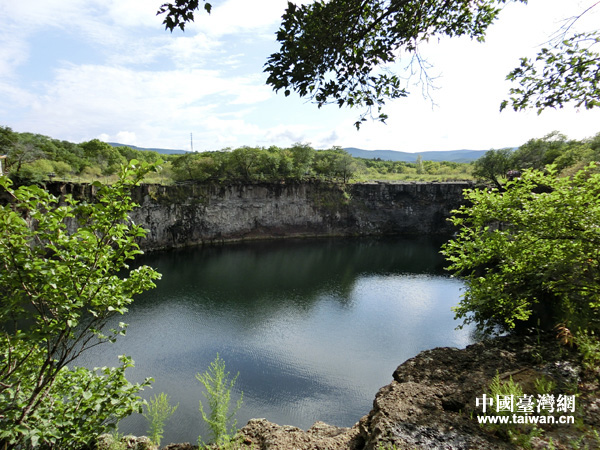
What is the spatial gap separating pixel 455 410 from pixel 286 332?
511 inches

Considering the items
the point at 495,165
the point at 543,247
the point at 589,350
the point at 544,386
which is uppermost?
the point at 495,165

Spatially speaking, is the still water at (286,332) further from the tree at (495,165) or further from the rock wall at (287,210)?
the tree at (495,165)

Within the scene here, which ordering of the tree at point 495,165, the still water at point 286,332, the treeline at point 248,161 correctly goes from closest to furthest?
the still water at point 286,332, the treeline at point 248,161, the tree at point 495,165

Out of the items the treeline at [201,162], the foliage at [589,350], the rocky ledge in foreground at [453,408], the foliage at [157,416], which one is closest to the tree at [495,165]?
the treeline at [201,162]

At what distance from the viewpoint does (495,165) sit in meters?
42.4

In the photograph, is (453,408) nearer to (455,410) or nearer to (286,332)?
(455,410)

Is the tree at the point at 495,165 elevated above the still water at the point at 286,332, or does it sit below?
above

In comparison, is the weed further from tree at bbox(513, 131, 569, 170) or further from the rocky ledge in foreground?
tree at bbox(513, 131, 569, 170)

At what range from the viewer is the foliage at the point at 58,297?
333cm

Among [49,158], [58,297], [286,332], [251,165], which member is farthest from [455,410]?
[49,158]

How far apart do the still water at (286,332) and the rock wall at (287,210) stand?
7248mm

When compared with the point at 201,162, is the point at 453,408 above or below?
below

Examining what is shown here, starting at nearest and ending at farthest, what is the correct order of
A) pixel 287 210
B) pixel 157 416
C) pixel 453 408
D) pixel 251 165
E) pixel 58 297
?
pixel 58 297
pixel 453 408
pixel 157 416
pixel 251 165
pixel 287 210

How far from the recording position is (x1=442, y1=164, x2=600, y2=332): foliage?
21.0ft
